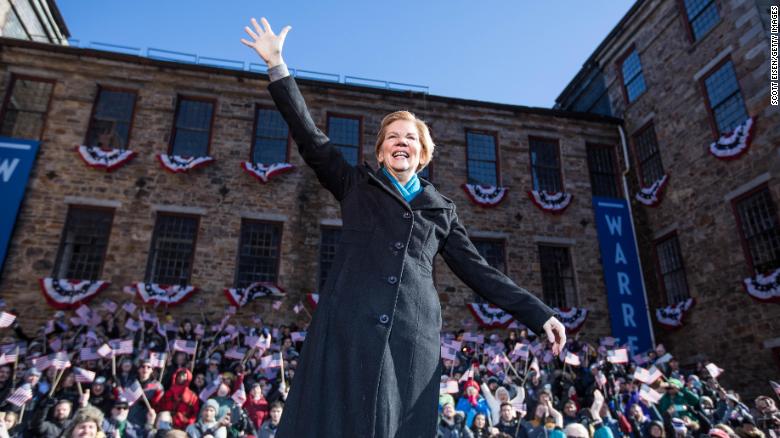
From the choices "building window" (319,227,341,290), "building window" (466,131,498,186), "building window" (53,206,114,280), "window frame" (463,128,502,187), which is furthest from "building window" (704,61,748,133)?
"building window" (53,206,114,280)

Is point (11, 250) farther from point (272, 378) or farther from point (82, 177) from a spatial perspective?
point (272, 378)

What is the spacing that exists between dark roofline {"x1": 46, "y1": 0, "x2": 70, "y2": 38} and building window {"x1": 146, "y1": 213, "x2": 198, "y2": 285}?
10232 mm

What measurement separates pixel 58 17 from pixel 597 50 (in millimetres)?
19960

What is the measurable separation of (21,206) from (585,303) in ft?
51.8

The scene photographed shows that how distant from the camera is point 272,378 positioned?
405 inches

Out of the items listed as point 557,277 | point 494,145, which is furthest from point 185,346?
point 494,145

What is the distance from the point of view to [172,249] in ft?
44.4

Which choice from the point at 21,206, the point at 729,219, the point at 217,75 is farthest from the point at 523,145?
the point at 21,206

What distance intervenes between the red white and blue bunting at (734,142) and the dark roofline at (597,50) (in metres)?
5.96

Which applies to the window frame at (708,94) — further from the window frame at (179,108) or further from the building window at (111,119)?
the building window at (111,119)

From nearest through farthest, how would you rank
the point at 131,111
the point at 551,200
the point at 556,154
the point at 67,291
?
the point at 67,291 < the point at 131,111 < the point at 551,200 < the point at 556,154

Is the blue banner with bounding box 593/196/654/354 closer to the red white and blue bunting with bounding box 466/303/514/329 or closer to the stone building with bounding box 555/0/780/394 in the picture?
the stone building with bounding box 555/0/780/394

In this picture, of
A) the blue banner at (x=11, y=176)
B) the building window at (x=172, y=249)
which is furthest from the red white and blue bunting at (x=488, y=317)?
the blue banner at (x=11, y=176)

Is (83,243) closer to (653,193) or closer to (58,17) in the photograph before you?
(58,17)
